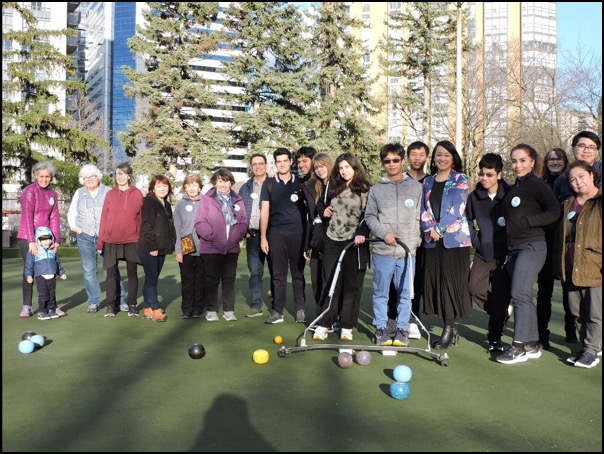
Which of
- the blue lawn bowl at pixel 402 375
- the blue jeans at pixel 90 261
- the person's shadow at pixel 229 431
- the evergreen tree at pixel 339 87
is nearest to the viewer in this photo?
the person's shadow at pixel 229 431

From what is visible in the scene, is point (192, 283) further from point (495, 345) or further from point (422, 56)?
point (422, 56)

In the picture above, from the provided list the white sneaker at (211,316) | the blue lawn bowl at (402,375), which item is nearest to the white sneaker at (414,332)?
the blue lawn bowl at (402,375)

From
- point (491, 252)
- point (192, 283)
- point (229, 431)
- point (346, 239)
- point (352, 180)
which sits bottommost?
point (229, 431)

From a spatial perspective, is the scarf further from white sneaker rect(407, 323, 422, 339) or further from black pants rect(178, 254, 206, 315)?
white sneaker rect(407, 323, 422, 339)

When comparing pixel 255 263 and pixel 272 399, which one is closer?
pixel 272 399

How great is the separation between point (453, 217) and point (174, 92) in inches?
1159

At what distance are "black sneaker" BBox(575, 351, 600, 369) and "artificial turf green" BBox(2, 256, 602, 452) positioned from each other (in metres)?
0.05

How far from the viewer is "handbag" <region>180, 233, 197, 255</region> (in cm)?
704

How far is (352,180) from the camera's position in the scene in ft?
Result: 19.6

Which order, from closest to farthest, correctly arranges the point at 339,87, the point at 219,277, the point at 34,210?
the point at 34,210 → the point at 219,277 → the point at 339,87

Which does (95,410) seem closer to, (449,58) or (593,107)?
(593,107)

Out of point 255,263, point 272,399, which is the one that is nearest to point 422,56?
point 255,263

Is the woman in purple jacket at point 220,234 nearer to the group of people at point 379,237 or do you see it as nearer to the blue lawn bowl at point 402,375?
the group of people at point 379,237

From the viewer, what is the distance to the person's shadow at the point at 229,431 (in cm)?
314
